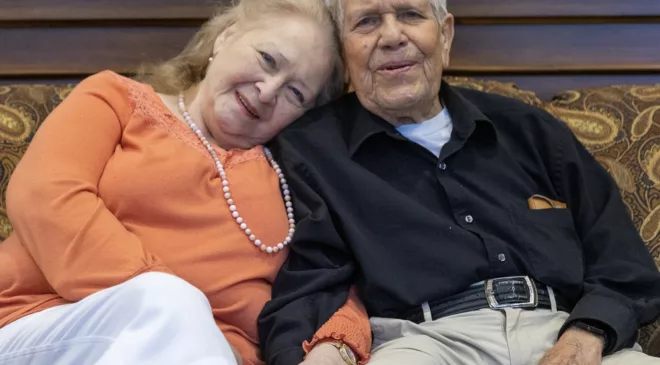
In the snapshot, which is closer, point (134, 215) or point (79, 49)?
point (134, 215)

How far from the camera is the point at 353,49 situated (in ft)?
5.22

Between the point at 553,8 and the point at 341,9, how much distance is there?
2.70 feet

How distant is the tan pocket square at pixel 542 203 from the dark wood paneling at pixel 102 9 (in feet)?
3.57

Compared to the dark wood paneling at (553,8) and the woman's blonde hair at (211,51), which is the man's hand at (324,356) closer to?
the woman's blonde hair at (211,51)

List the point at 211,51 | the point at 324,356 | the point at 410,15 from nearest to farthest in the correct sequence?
the point at 324,356
the point at 410,15
the point at 211,51

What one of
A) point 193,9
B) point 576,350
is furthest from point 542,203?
Result: point 193,9

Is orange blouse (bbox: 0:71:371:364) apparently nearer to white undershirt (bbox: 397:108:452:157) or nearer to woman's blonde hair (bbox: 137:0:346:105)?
woman's blonde hair (bbox: 137:0:346:105)

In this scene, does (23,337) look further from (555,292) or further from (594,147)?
(594,147)

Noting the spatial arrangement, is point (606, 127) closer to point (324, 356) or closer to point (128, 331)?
point (324, 356)

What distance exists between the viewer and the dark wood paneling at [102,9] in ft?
6.54

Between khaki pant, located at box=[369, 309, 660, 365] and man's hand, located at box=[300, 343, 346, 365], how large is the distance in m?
0.07

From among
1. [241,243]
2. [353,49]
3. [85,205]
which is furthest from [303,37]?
[85,205]

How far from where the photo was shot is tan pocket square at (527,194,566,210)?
1.56m

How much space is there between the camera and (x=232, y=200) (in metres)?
1.45
